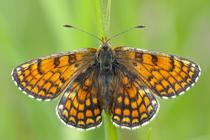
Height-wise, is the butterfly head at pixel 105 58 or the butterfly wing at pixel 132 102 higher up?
the butterfly head at pixel 105 58

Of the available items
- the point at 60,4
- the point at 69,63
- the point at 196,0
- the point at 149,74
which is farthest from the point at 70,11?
the point at 196,0

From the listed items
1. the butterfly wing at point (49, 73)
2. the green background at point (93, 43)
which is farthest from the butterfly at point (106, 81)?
the green background at point (93, 43)

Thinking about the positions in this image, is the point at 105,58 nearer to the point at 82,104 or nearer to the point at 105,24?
the point at 82,104

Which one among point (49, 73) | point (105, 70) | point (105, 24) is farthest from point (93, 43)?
point (105, 24)

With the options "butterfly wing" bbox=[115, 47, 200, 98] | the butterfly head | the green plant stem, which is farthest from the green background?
the green plant stem

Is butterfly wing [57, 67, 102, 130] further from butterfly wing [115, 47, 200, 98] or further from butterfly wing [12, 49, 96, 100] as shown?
butterfly wing [115, 47, 200, 98]

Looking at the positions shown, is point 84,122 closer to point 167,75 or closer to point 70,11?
point 167,75

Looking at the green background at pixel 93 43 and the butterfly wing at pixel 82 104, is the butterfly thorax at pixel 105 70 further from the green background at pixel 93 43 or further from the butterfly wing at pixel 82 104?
the green background at pixel 93 43
